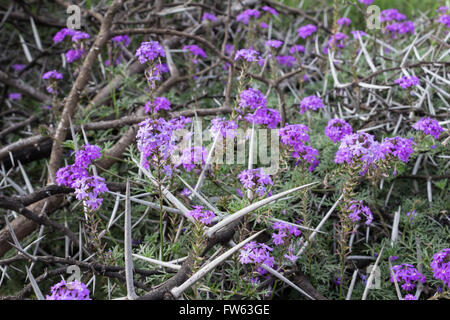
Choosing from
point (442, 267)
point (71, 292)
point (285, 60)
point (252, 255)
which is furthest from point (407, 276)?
point (285, 60)

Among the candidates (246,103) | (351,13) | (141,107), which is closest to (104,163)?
(141,107)

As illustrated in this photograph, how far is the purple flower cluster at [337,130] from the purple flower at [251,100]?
1.28 ft

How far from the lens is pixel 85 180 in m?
1.96

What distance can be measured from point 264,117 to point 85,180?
101 cm

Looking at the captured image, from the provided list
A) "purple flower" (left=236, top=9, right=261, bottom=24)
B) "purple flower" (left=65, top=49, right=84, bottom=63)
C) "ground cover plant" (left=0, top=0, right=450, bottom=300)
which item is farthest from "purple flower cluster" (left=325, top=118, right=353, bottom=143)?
"purple flower" (left=65, top=49, right=84, bottom=63)

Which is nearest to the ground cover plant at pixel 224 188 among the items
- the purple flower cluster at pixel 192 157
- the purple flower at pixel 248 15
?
the purple flower cluster at pixel 192 157

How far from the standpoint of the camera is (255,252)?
196 cm

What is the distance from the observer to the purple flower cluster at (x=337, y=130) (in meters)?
2.41

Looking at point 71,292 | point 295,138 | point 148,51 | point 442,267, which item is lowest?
point 442,267

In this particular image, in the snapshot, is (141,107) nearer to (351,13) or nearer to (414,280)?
(414,280)

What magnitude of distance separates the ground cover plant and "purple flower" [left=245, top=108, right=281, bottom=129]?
10 mm

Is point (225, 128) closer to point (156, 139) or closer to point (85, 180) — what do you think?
point (156, 139)
